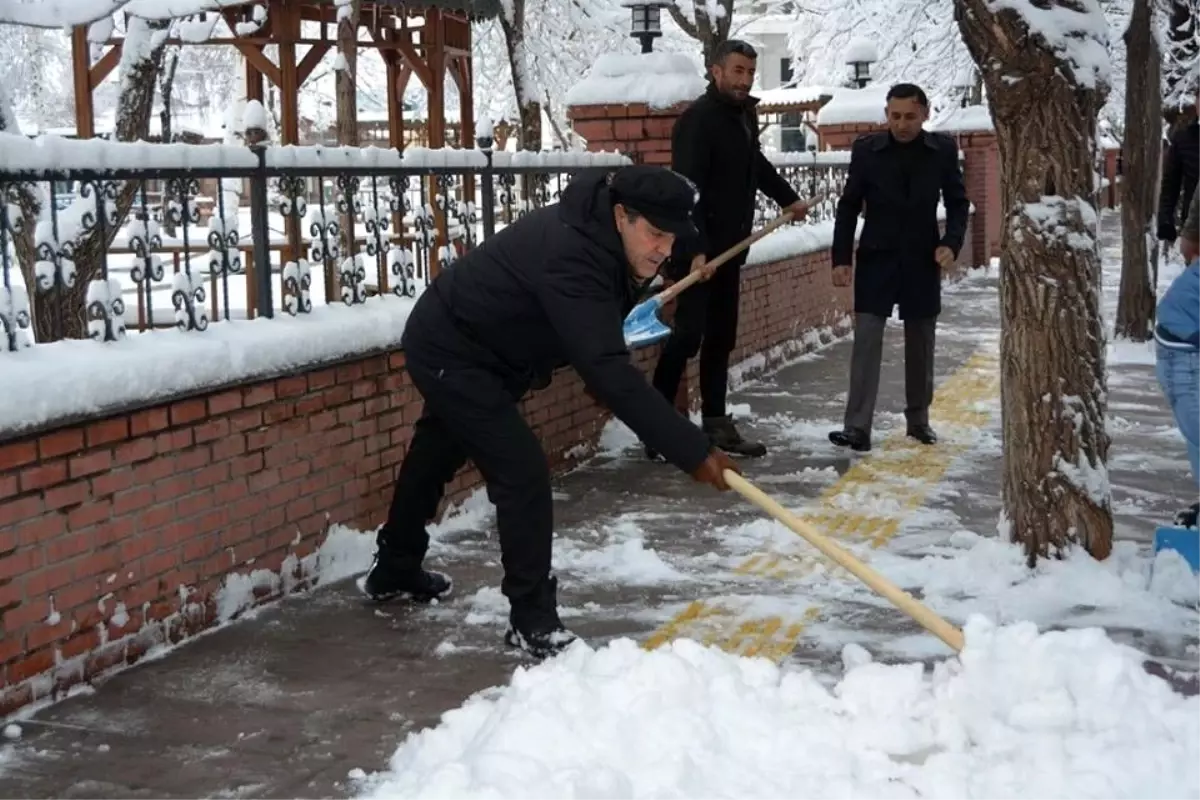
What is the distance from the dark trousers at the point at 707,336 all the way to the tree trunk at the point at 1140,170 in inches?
202

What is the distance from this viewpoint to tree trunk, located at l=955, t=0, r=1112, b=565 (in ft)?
17.8

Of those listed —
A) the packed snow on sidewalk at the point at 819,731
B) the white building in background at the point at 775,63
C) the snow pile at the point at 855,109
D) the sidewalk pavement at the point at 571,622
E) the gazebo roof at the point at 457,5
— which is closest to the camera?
the packed snow on sidewalk at the point at 819,731

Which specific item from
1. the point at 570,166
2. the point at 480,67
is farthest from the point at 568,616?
the point at 480,67

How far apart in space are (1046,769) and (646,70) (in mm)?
6054

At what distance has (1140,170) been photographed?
11.9 m

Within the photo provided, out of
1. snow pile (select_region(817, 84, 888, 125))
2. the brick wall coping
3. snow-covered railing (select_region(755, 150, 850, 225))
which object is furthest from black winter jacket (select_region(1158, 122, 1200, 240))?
the brick wall coping

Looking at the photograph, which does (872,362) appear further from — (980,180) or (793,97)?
(793,97)

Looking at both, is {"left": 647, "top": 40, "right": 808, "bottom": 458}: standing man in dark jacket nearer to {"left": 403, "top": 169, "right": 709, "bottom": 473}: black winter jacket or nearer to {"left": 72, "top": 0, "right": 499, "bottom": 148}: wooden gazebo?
{"left": 403, "top": 169, "right": 709, "bottom": 473}: black winter jacket

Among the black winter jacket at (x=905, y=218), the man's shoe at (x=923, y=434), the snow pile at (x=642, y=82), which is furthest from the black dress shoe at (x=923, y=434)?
the snow pile at (x=642, y=82)

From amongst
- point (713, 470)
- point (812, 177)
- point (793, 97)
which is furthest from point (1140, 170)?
point (793, 97)

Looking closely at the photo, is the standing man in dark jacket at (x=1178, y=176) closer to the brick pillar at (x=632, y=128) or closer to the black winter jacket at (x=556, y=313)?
the brick pillar at (x=632, y=128)

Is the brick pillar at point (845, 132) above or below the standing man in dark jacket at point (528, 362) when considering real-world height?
above

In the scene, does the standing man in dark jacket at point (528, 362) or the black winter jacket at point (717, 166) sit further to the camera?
the black winter jacket at point (717, 166)

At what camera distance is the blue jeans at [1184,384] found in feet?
17.4
